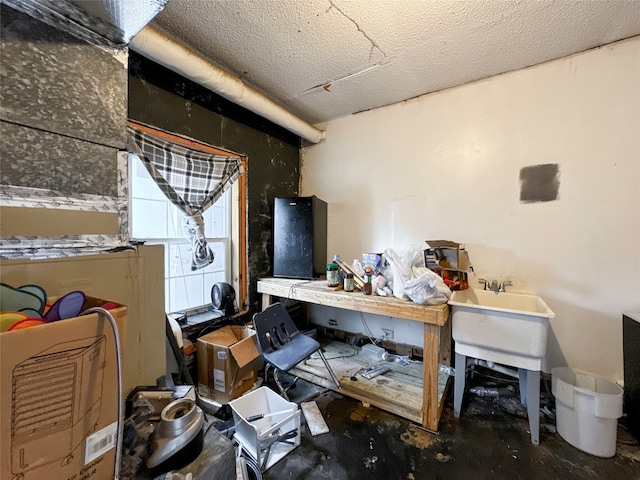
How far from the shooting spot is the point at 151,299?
1.16 meters

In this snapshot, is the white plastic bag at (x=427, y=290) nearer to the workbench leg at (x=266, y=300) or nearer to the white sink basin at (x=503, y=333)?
the white sink basin at (x=503, y=333)

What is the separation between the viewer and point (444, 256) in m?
2.06

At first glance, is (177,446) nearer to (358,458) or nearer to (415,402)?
(358,458)

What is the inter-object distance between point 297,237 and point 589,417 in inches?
89.1

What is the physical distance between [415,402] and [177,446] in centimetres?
158

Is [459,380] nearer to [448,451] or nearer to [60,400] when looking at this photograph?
[448,451]

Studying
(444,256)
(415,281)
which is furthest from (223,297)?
(444,256)

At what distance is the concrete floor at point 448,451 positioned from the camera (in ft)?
4.42

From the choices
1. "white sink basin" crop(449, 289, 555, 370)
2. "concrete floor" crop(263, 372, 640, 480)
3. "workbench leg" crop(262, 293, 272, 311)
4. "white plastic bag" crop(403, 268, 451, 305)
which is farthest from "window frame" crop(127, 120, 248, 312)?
"white sink basin" crop(449, 289, 555, 370)

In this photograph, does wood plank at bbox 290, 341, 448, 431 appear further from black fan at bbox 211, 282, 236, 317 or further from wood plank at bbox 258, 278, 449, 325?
black fan at bbox 211, 282, 236, 317

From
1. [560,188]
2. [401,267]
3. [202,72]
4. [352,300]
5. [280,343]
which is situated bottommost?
[280,343]

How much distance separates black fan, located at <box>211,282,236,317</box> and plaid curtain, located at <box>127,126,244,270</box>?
272mm

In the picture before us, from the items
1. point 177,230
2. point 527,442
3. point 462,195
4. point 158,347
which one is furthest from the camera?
point 462,195

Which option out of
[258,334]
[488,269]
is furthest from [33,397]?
[488,269]
